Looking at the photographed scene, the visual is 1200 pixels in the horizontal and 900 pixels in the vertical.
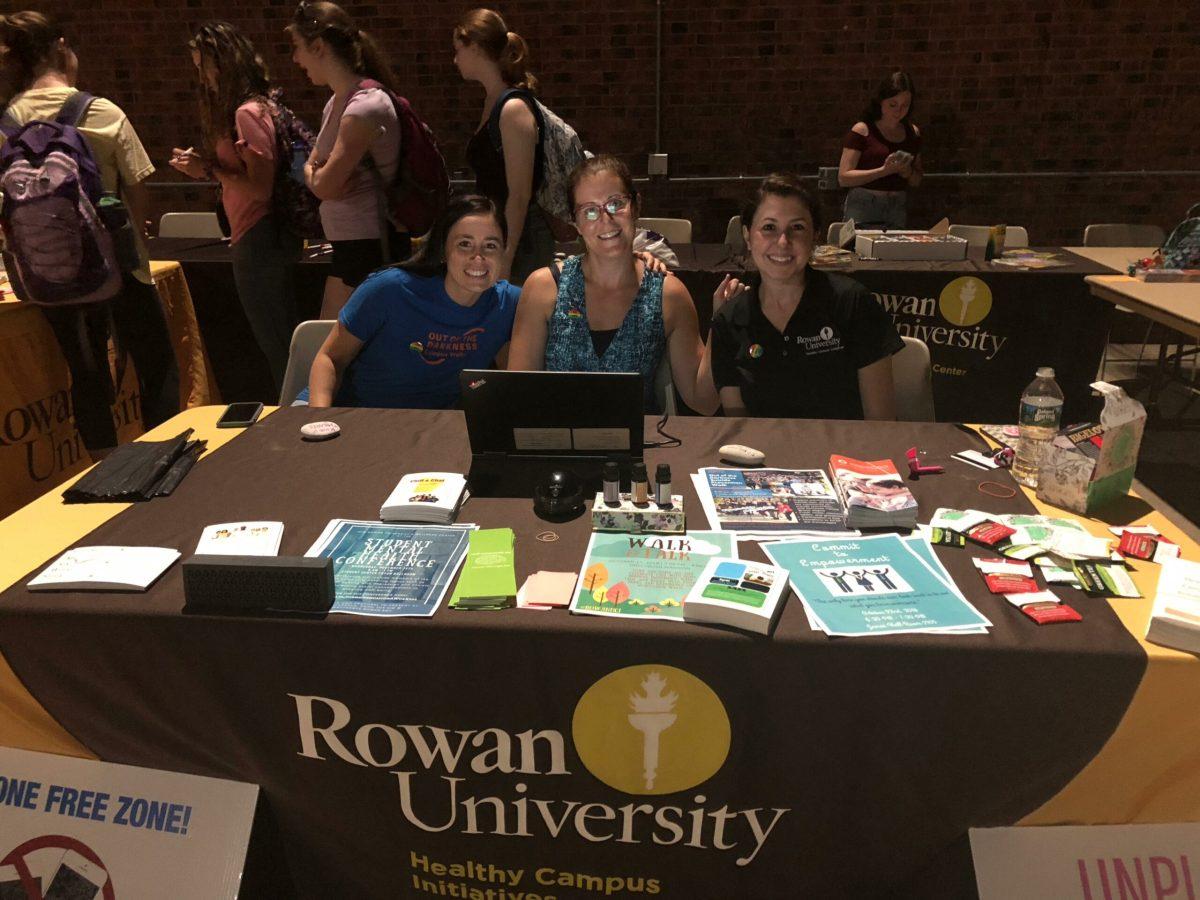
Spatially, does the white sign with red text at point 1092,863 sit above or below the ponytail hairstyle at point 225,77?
below

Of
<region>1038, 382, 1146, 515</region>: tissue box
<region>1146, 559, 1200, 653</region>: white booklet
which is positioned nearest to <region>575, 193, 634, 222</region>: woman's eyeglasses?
<region>1038, 382, 1146, 515</region>: tissue box

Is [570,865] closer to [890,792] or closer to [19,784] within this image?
[890,792]

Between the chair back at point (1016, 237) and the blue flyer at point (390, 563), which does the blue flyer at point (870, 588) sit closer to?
the blue flyer at point (390, 563)

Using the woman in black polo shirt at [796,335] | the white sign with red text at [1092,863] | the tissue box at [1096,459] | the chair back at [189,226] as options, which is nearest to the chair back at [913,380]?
the woman in black polo shirt at [796,335]

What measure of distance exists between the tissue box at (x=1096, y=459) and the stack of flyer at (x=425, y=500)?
1089 mm

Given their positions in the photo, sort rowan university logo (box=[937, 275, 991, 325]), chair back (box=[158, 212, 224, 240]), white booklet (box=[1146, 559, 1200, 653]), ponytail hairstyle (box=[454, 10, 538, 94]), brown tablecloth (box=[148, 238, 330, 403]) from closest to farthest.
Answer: white booklet (box=[1146, 559, 1200, 653]), ponytail hairstyle (box=[454, 10, 538, 94]), rowan university logo (box=[937, 275, 991, 325]), brown tablecloth (box=[148, 238, 330, 403]), chair back (box=[158, 212, 224, 240])

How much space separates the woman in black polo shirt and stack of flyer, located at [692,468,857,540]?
0.54m

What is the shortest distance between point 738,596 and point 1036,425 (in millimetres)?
849

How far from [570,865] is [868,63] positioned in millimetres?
5112

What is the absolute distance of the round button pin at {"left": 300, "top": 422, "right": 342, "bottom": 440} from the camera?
5.99ft

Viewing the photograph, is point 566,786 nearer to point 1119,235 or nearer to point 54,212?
point 54,212

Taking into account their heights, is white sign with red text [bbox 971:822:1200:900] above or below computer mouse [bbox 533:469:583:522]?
below

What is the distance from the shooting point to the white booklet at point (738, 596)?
1147 mm

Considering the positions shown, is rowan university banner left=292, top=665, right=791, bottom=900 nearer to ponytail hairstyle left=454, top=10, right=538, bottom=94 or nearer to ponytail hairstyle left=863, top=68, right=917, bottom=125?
ponytail hairstyle left=454, top=10, right=538, bottom=94
